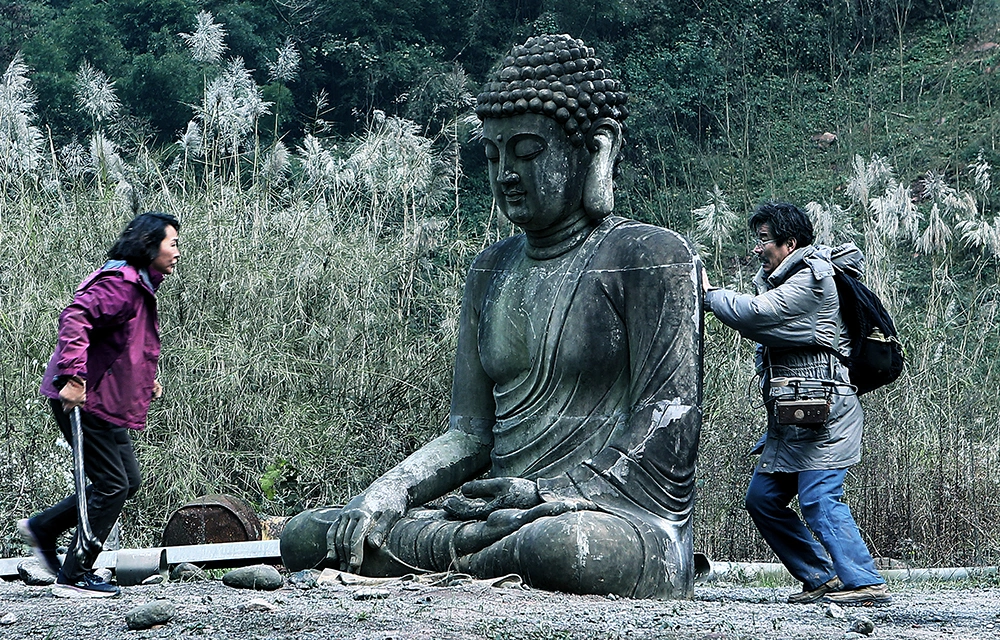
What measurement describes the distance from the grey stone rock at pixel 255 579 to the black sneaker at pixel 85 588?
1.20 ft

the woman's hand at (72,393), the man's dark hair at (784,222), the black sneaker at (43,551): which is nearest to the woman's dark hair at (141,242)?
the woman's hand at (72,393)

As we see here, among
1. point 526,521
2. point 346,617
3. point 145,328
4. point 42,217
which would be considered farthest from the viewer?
point 42,217

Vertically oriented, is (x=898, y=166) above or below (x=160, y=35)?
below

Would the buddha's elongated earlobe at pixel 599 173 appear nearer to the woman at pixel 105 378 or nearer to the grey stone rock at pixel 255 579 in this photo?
the woman at pixel 105 378

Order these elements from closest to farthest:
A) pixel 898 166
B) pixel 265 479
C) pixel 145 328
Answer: pixel 145 328 → pixel 265 479 → pixel 898 166

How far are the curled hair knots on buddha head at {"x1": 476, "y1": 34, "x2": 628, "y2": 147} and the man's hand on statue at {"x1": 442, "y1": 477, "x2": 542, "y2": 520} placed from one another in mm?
1216

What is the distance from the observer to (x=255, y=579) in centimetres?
417

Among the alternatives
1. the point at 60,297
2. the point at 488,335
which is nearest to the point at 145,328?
the point at 488,335

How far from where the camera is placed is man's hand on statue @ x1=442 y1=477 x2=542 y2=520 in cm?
434

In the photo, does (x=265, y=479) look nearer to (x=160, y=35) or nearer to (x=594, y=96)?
(x=594, y=96)

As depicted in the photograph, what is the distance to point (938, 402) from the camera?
7.38 m

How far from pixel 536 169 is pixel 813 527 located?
1521 millimetres

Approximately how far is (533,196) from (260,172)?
15.7ft

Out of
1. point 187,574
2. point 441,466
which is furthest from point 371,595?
point 187,574
